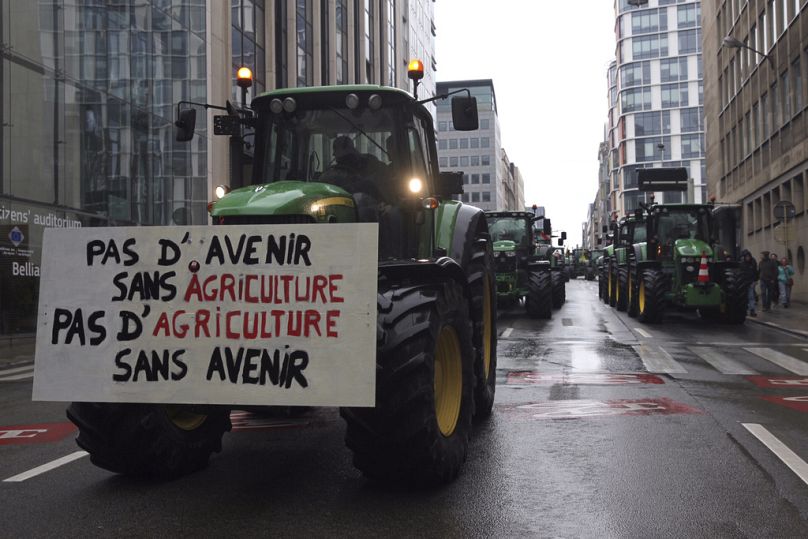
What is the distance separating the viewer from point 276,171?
6.26 meters

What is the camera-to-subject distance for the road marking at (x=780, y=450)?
5.31 meters

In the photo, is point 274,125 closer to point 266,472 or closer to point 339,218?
point 339,218

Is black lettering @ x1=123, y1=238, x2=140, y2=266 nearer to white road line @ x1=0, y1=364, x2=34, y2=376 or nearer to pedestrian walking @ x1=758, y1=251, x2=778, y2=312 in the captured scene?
white road line @ x1=0, y1=364, x2=34, y2=376

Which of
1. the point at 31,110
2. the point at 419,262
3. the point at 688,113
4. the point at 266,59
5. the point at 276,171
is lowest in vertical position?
the point at 419,262

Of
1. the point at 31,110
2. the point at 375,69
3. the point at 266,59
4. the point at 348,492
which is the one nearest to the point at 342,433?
the point at 348,492

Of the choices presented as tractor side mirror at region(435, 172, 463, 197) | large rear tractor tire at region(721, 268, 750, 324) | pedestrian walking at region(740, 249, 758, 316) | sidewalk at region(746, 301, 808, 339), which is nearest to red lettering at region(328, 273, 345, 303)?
tractor side mirror at region(435, 172, 463, 197)

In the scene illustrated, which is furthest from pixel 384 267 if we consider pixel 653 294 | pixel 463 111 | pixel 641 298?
pixel 641 298

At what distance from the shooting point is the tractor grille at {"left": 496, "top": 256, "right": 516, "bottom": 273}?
68.3 ft

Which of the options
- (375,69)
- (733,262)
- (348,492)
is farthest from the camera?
(375,69)

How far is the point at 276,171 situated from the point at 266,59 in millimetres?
26214

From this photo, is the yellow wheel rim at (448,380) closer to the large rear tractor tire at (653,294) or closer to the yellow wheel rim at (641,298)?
the large rear tractor tire at (653,294)

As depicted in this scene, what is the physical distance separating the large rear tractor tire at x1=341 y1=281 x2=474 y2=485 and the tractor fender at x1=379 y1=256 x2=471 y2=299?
0.10 meters

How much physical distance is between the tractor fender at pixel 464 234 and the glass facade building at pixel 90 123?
44.7 feet

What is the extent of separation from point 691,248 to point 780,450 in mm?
13638
